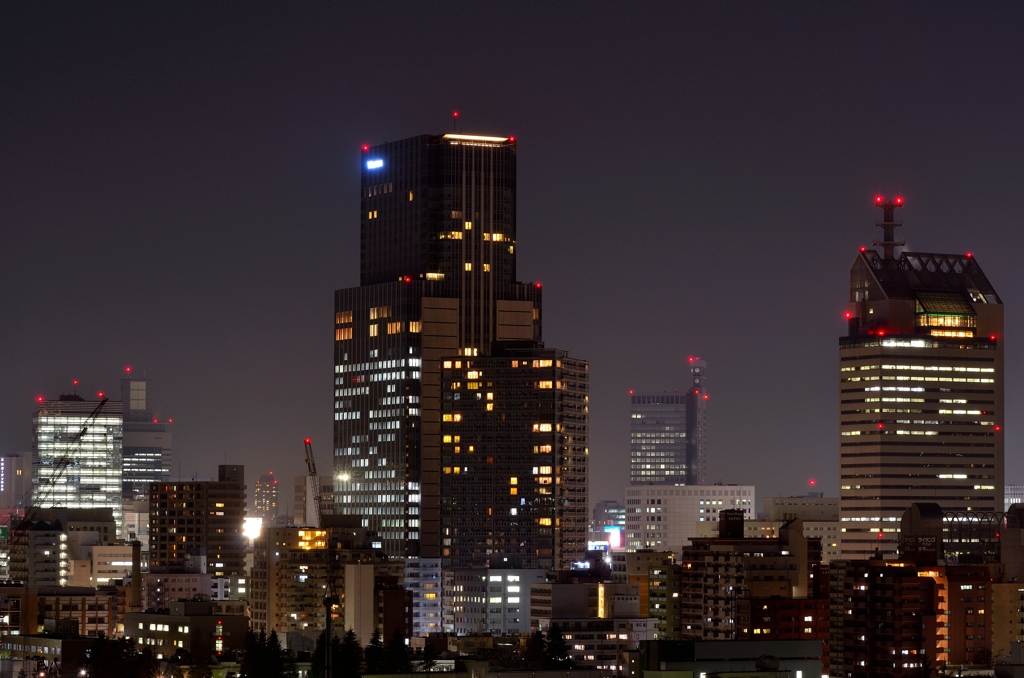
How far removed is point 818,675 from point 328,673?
41257mm

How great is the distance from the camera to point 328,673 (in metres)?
187

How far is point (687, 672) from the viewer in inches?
6900

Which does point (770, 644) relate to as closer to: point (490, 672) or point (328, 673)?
point (490, 672)

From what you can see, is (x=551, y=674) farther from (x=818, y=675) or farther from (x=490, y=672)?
(x=818, y=675)

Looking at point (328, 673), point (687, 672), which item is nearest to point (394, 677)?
point (328, 673)

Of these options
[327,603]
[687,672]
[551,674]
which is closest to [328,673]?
[327,603]

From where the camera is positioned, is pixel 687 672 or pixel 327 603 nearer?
pixel 687 672

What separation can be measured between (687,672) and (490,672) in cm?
2365

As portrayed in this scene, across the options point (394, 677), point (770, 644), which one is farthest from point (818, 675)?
point (394, 677)

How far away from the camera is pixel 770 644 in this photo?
605 ft

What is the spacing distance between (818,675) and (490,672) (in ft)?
94.0

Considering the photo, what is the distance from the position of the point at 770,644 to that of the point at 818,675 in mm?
4869

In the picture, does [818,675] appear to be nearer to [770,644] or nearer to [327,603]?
[770,644]

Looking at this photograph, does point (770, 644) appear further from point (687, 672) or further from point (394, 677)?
point (394, 677)
